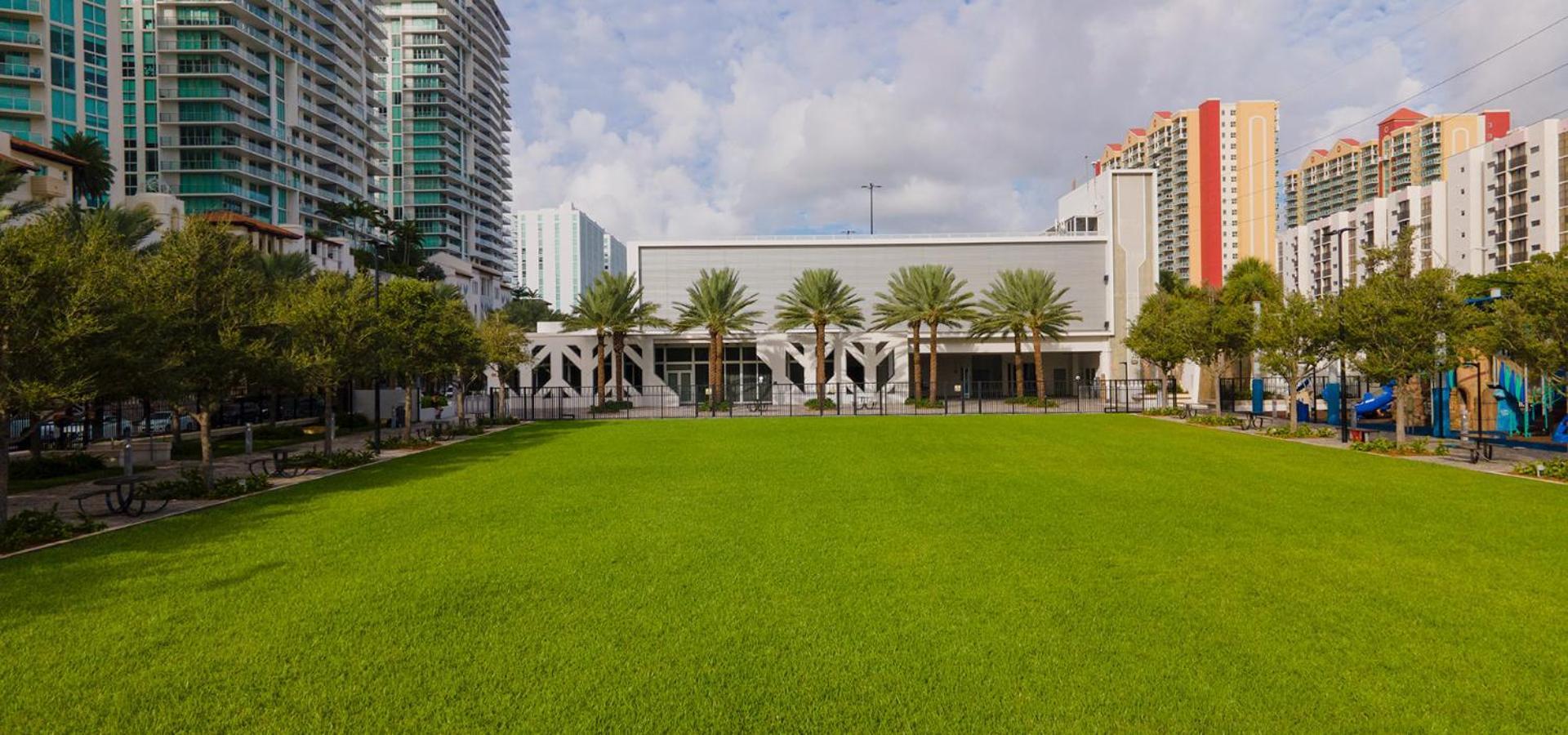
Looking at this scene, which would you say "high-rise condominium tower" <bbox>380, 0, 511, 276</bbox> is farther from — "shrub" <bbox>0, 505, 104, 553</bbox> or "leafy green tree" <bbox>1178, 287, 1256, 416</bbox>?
"shrub" <bbox>0, 505, 104, 553</bbox>

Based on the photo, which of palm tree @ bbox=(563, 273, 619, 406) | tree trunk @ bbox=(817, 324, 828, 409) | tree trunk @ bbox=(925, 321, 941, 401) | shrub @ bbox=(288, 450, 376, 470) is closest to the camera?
shrub @ bbox=(288, 450, 376, 470)

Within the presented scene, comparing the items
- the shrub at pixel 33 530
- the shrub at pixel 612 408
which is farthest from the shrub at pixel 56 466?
the shrub at pixel 612 408

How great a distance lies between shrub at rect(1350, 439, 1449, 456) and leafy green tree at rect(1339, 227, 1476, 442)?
40cm

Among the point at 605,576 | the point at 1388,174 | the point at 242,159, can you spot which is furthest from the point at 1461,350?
the point at 1388,174

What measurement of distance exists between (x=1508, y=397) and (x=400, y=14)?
146 metres

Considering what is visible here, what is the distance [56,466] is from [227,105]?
7382 cm

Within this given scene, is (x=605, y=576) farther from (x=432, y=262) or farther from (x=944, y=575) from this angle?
(x=432, y=262)

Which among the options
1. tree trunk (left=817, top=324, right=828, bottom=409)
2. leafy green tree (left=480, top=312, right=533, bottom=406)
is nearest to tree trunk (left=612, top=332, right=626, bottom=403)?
leafy green tree (left=480, top=312, right=533, bottom=406)

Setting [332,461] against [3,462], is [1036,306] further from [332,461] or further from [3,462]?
[3,462]

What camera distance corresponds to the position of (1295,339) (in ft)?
92.0

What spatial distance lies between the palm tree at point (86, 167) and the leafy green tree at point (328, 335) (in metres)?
37.9

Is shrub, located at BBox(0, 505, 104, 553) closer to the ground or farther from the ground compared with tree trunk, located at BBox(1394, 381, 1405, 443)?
closer to the ground

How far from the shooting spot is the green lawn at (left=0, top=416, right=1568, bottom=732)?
18.4ft

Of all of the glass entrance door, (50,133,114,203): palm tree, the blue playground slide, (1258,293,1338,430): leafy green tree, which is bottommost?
the blue playground slide
